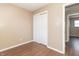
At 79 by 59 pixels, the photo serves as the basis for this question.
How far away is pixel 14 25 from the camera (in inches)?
147

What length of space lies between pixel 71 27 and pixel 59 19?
391 centimetres

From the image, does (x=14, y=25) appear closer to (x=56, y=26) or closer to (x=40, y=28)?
(x=40, y=28)

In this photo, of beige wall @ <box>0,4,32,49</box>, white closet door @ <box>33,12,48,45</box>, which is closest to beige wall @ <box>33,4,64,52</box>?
white closet door @ <box>33,12,48,45</box>

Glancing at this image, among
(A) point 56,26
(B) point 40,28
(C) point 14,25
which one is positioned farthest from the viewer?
(B) point 40,28

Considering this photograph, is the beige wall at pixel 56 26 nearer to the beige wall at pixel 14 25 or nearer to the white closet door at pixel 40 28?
the white closet door at pixel 40 28

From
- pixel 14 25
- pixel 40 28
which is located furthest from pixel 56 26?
pixel 14 25

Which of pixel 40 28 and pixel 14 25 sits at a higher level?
pixel 14 25

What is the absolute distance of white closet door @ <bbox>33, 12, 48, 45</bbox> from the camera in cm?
414

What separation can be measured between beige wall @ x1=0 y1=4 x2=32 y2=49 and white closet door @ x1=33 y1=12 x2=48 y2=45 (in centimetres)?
33

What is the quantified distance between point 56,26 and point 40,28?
1578 mm

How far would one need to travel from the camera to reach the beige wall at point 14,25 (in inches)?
126

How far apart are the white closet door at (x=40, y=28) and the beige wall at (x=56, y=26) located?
590mm

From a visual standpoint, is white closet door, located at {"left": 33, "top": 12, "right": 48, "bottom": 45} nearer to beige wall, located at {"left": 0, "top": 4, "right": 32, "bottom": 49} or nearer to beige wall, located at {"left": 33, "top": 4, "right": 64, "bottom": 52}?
beige wall, located at {"left": 0, "top": 4, "right": 32, "bottom": 49}

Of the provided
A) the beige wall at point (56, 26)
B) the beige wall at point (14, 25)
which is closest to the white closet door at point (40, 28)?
the beige wall at point (14, 25)
